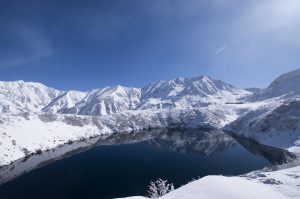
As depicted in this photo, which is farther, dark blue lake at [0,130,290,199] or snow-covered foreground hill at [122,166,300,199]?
dark blue lake at [0,130,290,199]

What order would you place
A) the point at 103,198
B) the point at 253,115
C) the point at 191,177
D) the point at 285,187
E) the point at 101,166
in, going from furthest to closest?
the point at 253,115
the point at 101,166
the point at 191,177
the point at 103,198
the point at 285,187

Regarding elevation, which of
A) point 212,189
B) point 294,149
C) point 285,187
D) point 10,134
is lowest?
point 294,149

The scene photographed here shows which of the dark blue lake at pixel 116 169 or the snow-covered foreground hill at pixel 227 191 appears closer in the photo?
the snow-covered foreground hill at pixel 227 191

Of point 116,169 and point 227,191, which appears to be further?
point 116,169

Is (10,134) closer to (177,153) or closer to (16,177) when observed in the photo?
(16,177)

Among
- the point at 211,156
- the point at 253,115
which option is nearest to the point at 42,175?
the point at 211,156

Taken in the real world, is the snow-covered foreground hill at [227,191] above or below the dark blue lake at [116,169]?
above

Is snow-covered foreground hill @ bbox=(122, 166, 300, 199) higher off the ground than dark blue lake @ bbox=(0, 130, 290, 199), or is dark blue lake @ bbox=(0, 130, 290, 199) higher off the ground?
snow-covered foreground hill @ bbox=(122, 166, 300, 199)

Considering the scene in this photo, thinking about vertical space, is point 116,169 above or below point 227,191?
below
